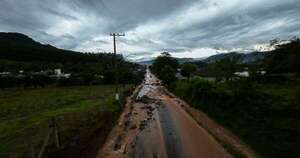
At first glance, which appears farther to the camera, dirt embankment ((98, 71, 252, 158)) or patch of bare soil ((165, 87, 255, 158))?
dirt embankment ((98, 71, 252, 158))

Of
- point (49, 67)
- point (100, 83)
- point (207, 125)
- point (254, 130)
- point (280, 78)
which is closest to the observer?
point (254, 130)

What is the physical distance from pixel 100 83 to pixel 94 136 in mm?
70816

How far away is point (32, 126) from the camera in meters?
18.6

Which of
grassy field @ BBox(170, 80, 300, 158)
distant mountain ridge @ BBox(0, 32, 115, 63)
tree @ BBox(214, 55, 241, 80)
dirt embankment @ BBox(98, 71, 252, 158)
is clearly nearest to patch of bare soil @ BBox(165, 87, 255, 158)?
dirt embankment @ BBox(98, 71, 252, 158)

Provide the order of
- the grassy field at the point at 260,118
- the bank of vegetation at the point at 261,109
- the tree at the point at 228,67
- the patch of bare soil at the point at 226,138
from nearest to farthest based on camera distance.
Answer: the grassy field at the point at 260,118 → the bank of vegetation at the point at 261,109 → the patch of bare soil at the point at 226,138 → the tree at the point at 228,67

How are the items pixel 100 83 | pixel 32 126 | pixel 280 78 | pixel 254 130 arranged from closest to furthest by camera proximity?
pixel 254 130
pixel 32 126
pixel 280 78
pixel 100 83

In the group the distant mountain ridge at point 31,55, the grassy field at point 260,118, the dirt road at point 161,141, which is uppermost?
the distant mountain ridge at point 31,55

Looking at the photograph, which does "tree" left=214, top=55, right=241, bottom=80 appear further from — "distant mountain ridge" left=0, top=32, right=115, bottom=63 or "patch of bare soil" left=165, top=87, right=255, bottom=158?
"distant mountain ridge" left=0, top=32, right=115, bottom=63

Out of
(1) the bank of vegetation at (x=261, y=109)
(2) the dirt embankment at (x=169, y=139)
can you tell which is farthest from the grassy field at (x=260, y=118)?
(2) the dirt embankment at (x=169, y=139)

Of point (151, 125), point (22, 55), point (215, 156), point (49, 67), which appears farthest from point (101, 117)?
point (22, 55)

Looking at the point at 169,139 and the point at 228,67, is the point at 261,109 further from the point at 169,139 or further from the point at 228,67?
the point at 228,67

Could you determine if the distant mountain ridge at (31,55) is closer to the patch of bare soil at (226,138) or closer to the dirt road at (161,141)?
the dirt road at (161,141)

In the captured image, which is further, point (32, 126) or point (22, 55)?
point (22, 55)

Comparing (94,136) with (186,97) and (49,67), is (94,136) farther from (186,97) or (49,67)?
(49,67)
